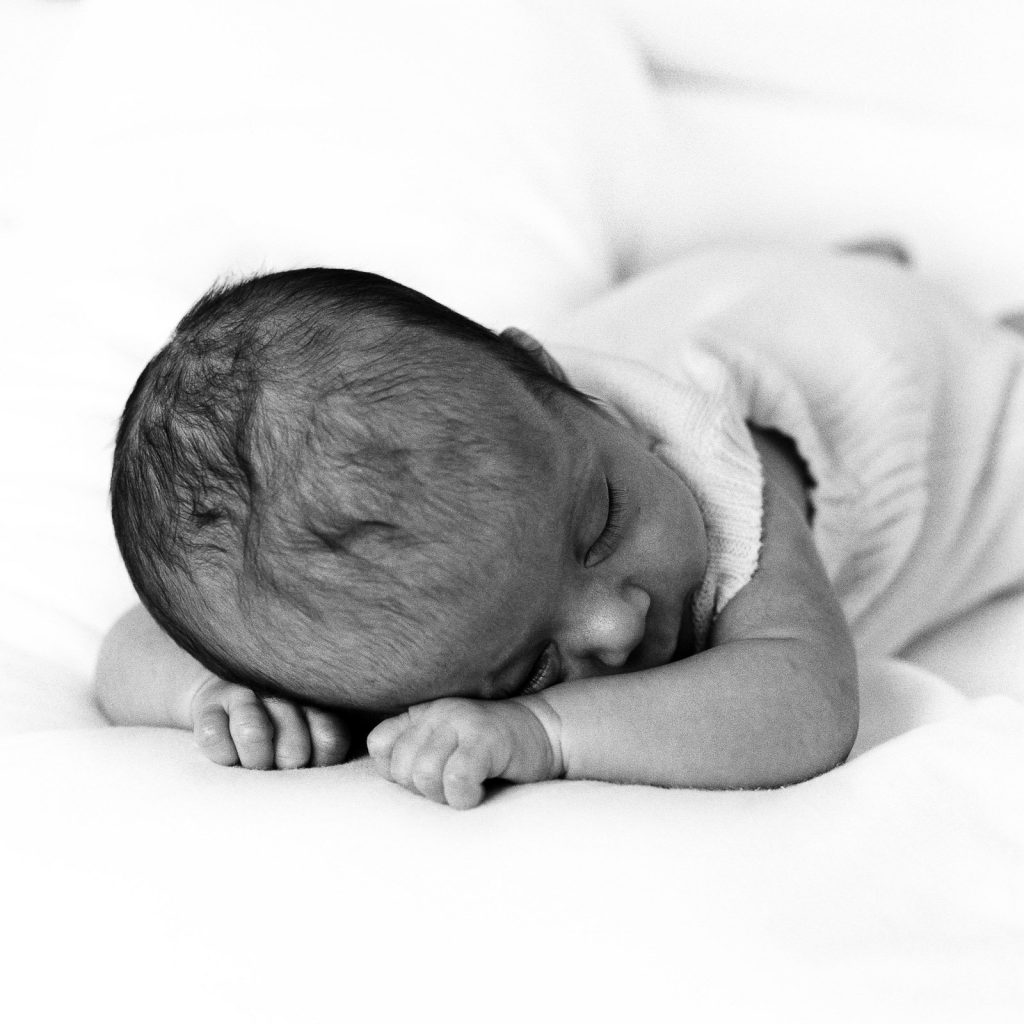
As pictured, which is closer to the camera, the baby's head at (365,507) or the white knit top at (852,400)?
the baby's head at (365,507)

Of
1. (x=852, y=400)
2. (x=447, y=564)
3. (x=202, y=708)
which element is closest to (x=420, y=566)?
(x=447, y=564)

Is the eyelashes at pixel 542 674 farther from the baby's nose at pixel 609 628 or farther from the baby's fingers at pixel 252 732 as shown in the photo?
the baby's fingers at pixel 252 732

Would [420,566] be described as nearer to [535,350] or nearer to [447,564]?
[447,564]

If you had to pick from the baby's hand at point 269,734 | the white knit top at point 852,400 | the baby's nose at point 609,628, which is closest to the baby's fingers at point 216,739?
the baby's hand at point 269,734

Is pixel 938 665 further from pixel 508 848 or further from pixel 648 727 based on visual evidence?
pixel 508 848

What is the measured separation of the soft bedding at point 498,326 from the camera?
25.6 inches

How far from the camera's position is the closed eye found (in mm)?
849

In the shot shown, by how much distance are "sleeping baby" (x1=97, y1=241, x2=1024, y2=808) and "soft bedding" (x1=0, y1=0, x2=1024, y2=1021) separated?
0.05m

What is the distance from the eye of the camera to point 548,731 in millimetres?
810

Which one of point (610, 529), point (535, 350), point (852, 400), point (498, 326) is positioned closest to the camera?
point (610, 529)

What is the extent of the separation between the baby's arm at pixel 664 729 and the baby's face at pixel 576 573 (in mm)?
23

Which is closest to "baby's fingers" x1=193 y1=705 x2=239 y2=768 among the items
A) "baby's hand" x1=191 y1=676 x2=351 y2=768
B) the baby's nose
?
"baby's hand" x1=191 y1=676 x2=351 y2=768

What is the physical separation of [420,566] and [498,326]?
69 centimetres

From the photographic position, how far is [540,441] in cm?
82
